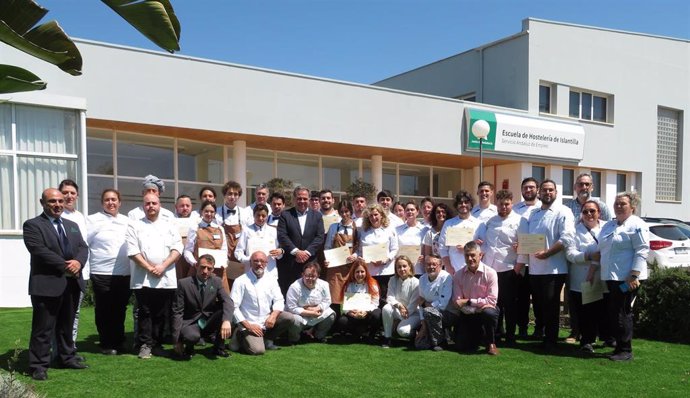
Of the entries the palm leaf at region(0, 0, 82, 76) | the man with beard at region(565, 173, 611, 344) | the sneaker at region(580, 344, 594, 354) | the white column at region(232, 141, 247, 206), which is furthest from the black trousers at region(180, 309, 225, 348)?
the white column at region(232, 141, 247, 206)

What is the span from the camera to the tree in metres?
2.76

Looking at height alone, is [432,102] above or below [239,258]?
above

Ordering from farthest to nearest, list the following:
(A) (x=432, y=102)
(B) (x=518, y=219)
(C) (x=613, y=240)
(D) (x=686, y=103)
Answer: (D) (x=686, y=103), (A) (x=432, y=102), (B) (x=518, y=219), (C) (x=613, y=240)

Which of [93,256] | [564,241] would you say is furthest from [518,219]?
[93,256]

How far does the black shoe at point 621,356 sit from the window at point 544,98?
16.7 metres

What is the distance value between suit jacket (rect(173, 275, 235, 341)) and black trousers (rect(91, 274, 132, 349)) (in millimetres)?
629

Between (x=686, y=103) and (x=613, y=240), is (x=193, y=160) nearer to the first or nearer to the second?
(x=613, y=240)

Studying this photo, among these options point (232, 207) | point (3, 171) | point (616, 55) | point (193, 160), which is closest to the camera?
point (232, 207)

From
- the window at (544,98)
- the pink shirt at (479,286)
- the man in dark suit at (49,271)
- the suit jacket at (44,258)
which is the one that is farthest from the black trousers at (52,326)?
the window at (544,98)

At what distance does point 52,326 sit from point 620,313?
600cm

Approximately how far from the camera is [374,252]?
25.3 feet

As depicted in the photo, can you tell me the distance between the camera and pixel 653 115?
24500mm

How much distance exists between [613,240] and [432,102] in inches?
487

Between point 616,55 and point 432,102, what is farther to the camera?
point 616,55
